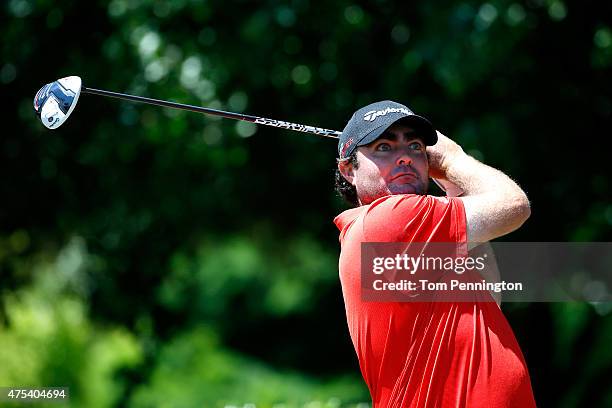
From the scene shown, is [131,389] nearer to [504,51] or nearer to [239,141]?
[239,141]

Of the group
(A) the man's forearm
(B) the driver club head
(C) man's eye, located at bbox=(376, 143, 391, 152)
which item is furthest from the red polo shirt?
(B) the driver club head

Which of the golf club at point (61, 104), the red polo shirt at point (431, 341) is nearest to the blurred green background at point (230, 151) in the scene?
the golf club at point (61, 104)

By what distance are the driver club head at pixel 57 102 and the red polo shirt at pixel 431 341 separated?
1388 millimetres

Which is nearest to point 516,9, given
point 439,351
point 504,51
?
point 504,51

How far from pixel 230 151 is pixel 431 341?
268 inches

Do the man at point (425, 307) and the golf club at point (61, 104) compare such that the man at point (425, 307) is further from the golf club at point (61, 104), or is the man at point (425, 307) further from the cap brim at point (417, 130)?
the golf club at point (61, 104)

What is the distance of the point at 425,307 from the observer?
9.05 feet

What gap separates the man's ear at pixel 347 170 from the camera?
3176 millimetres

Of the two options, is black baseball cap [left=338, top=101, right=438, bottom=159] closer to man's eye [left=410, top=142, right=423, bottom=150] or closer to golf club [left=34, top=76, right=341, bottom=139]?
man's eye [left=410, top=142, right=423, bottom=150]

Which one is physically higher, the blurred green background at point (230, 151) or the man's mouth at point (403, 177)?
the blurred green background at point (230, 151)

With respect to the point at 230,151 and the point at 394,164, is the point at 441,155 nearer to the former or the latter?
the point at 394,164

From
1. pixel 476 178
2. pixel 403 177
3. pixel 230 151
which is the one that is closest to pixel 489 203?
pixel 476 178

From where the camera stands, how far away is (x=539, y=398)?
31.0ft

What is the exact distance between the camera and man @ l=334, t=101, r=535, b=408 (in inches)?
105
